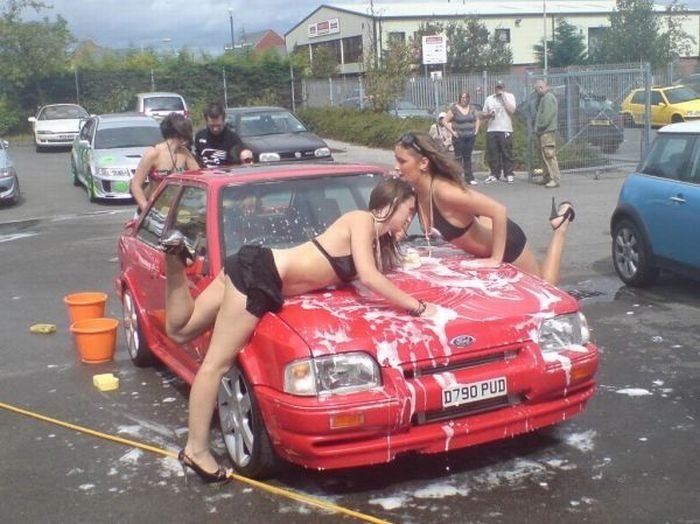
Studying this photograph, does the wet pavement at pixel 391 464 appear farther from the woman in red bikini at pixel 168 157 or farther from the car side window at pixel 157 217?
the woman in red bikini at pixel 168 157

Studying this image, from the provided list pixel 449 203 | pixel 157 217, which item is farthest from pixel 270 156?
pixel 449 203

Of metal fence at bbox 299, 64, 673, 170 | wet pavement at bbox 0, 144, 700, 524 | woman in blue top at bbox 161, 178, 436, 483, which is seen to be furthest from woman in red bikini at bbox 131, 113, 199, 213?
metal fence at bbox 299, 64, 673, 170

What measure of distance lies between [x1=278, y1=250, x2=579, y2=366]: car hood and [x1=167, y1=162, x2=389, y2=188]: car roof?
108 cm

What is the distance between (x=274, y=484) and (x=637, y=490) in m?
1.72

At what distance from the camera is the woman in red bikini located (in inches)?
345

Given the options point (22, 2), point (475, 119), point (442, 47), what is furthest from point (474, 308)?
point (22, 2)

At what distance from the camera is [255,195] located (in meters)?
5.74

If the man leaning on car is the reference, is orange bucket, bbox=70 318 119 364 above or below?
below

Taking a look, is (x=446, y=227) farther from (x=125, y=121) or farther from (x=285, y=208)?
(x=125, y=121)

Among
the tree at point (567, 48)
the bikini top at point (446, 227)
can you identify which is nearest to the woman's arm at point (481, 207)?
the bikini top at point (446, 227)

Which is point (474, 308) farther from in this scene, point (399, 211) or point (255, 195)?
point (255, 195)

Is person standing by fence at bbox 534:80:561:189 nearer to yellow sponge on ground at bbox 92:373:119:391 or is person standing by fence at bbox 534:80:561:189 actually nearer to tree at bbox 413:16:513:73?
yellow sponge on ground at bbox 92:373:119:391

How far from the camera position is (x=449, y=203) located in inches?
221

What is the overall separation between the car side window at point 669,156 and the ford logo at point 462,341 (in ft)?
15.2
